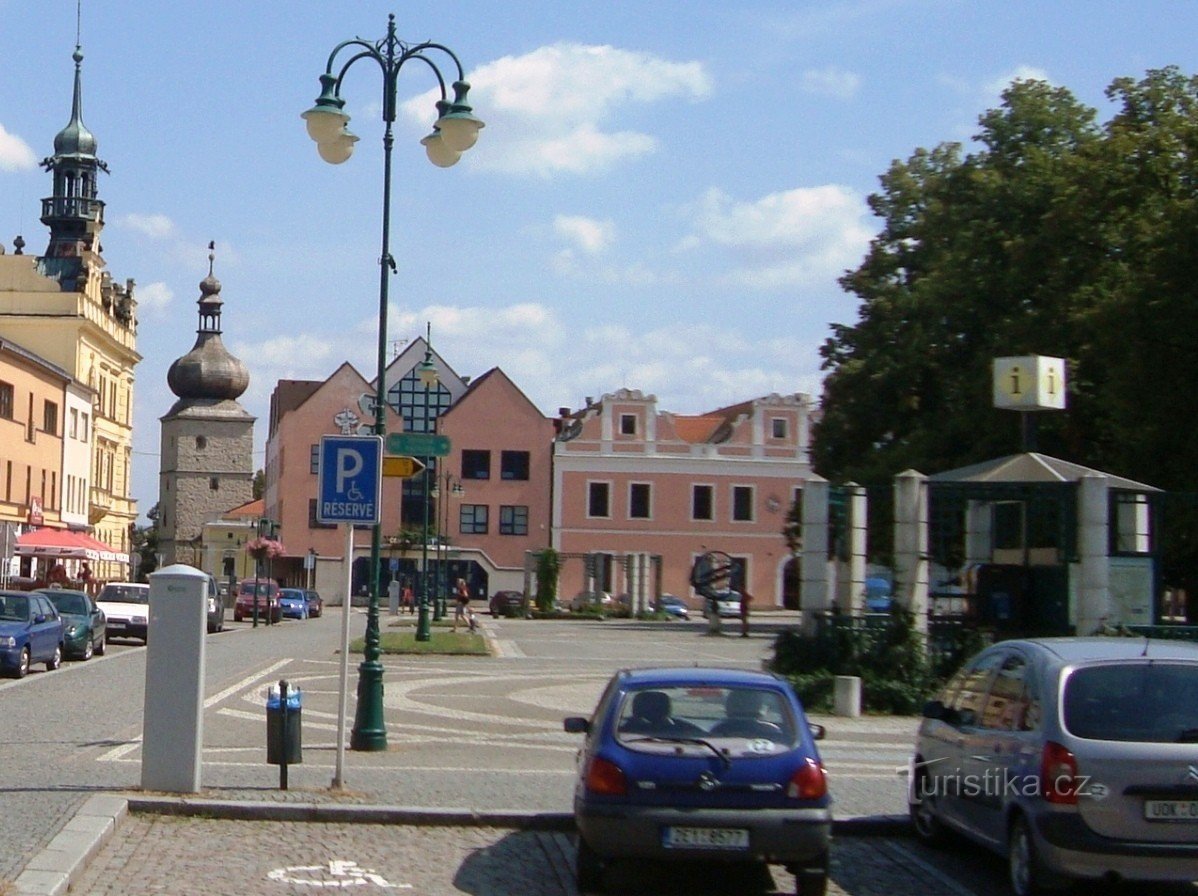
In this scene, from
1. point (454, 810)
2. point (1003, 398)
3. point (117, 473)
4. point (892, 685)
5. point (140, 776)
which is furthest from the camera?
point (117, 473)

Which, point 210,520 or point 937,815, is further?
point 210,520

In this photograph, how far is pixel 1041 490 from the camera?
23859 mm

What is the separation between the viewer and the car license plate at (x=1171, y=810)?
372 inches

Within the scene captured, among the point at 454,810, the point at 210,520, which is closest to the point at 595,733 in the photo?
the point at 454,810

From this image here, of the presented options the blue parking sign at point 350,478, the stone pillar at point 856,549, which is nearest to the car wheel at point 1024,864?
the blue parking sign at point 350,478

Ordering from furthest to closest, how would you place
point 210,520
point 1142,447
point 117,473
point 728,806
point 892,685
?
point 210,520, point 117,473, point 1142,447, point 892,685, point 728,806

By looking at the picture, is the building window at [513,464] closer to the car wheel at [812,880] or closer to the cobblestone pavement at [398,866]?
the cobblestone pavement at [398,866]

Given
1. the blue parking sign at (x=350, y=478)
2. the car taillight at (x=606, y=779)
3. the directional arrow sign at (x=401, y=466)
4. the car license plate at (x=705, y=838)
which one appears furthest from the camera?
the directional arrow sign at (x=401, y=466)

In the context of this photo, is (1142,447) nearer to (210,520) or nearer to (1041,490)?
(1041,490)

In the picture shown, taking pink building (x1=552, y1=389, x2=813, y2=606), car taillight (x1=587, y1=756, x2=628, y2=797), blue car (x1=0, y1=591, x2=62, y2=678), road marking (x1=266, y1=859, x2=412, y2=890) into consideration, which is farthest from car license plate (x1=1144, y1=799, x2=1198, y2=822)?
pink building (x1=552, y1=389, x2=813, y2=606)

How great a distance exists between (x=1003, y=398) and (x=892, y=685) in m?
6.11

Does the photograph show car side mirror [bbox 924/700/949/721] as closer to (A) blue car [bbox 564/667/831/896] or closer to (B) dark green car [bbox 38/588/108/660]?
(A) blue car [bbox 564/667/831/896]

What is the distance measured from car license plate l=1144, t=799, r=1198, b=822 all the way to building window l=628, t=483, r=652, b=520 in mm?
81650

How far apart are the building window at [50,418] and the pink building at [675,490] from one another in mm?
25807
